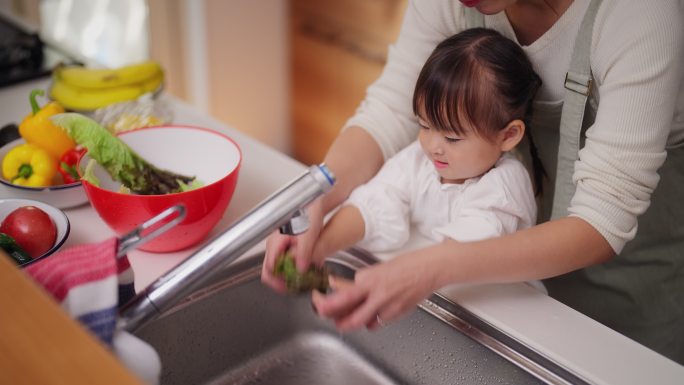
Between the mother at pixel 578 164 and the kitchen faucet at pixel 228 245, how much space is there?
0.51ft

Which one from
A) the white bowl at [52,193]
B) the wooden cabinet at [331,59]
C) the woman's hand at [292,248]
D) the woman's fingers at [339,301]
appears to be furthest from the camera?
the wooden cabinet at [331,59]

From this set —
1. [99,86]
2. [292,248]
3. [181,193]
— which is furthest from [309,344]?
[99,86]

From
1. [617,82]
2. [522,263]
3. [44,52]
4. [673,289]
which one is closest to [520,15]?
[617,82]

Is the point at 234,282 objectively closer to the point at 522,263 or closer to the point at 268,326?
the point at 268,326

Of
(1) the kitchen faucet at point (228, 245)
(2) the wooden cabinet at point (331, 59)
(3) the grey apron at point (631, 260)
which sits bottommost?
(2) the wooden cabinet at point (331, 59)

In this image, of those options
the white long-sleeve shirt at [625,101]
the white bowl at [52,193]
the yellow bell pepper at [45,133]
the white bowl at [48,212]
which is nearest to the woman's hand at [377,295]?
the white long-sleeve shirt at [625,101]

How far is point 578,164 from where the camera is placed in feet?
2.82

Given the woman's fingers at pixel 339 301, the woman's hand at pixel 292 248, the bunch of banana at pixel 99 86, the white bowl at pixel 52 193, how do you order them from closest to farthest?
the woman's fingers at pixel 339 301
the woman's hand at pixel 292 248
the white bowl at pixel 52 193
the bunch of banana at pixel 99 86

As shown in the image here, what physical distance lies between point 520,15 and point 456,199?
0.95 feet

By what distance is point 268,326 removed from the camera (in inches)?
42.2

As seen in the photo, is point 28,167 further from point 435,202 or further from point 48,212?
point 435,202

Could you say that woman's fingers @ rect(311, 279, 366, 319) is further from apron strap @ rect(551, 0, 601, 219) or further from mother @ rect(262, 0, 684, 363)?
apron strap @ rect(551, 0, 601, 219)

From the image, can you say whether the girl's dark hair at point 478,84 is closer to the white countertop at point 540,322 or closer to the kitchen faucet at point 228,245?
the white countertop at point 540,322

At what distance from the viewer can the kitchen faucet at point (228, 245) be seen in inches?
25.7
